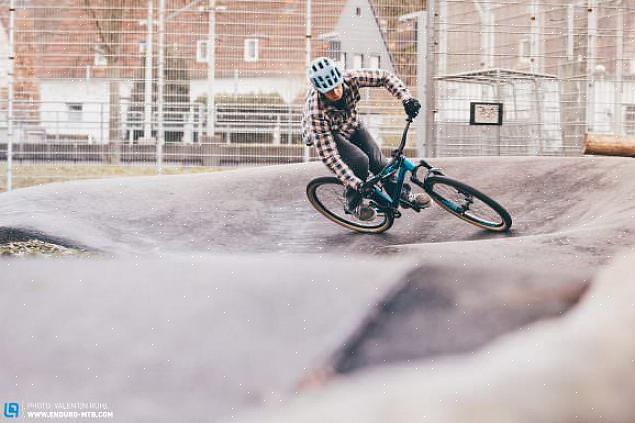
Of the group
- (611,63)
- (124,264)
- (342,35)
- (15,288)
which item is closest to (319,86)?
(124,264)

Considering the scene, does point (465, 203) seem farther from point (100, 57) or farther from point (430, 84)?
point (100, 57)

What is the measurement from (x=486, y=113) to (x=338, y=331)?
4886 mm

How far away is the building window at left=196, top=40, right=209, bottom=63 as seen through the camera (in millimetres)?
11248

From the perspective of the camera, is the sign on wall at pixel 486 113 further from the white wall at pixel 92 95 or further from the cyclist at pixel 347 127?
the white wall at pixel 92 95

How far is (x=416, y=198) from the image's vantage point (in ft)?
20.6

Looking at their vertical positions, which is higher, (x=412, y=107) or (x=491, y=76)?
(x=491, y=76)

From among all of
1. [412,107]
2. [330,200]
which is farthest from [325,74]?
[330,200]

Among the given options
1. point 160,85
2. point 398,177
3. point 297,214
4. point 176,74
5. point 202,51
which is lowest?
point 297,214

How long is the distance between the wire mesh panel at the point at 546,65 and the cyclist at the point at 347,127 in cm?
442

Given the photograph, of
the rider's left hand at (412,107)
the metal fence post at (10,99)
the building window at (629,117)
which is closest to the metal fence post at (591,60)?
the building window at (629,117)

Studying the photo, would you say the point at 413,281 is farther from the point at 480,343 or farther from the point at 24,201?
the point at 24,201

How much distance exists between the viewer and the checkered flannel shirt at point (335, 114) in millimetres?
6234

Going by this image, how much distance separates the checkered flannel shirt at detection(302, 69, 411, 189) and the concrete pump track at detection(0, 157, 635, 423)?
106 cm

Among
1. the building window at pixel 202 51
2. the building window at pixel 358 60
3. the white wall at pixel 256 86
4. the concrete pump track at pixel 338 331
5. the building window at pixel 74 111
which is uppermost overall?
the building window at pixel 202 51
